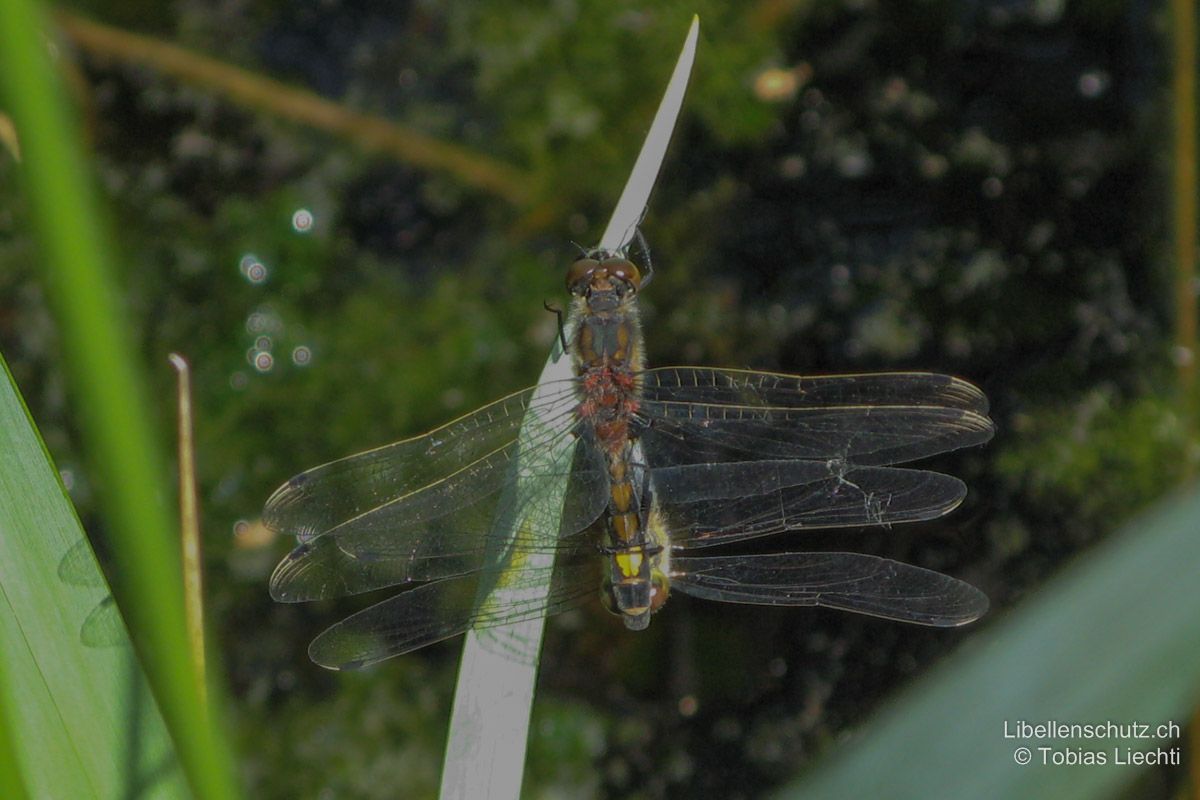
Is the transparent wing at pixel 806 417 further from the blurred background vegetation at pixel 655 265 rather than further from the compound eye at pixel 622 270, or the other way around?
the blurred background vegetation at pixel 655 265

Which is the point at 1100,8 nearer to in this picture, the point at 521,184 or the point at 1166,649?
the point at 521,184

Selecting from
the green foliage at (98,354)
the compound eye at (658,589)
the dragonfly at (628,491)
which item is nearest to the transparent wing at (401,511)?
the dragonfly at (628,491)

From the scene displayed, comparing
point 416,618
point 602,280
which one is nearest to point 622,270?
point 602,280

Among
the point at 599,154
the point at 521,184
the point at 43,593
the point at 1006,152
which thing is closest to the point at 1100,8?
the point at 1006,152

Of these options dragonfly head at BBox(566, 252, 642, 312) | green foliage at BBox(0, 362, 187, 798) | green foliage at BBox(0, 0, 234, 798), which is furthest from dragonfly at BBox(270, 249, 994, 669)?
green foliage at BBox(0, 0, 234, 798)

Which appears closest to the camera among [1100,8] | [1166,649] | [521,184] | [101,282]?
[101,282]

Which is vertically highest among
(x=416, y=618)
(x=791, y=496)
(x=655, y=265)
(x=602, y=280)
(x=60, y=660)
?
(x=655, y=265)

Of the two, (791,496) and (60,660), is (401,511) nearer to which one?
(791,496)
